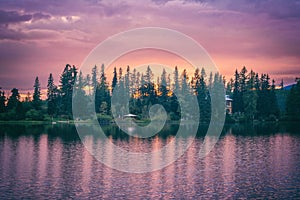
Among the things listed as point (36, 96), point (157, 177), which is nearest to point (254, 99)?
point (36, 96)

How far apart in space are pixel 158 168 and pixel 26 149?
2019 cm

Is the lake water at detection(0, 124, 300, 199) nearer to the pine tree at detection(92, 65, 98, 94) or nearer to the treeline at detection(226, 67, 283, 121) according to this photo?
the treeline at detection(226, 67, 283, 121)

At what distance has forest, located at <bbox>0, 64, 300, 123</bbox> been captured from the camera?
11525 centimetres

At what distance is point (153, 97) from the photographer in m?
129

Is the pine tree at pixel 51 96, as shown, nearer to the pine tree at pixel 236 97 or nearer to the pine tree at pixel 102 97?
the pine tree at pixel 102 97

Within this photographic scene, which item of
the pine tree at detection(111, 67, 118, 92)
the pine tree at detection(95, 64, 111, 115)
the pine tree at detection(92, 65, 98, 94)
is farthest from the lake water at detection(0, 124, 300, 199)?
the pine tree at detection(111, 67, 118, 92)

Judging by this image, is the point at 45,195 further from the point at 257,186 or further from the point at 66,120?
the point at 66,120

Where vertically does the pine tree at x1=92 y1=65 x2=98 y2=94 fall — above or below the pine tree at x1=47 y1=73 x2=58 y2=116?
above

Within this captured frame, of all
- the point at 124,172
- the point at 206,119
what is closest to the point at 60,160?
the point at 124,172

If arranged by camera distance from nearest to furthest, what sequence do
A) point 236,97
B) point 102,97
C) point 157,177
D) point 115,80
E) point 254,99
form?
point 157,177 < point 254,99 < point 236,97 < point 102,97 < point 115,80

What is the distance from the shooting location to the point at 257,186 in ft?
95.2

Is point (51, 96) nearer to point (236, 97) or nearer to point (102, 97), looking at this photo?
point (102, 97)

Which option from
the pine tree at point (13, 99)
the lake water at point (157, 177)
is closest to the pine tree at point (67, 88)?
the pine tree at point (13, 99)

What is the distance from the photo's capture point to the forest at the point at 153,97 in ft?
378
